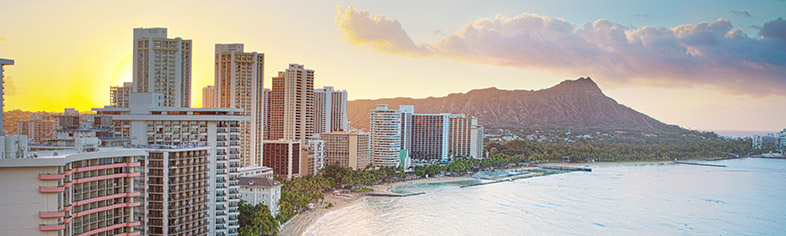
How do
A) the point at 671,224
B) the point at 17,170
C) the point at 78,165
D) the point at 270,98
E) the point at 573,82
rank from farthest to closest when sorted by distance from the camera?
the point at 573,82 < the point at 270,98 < the point at 671,224 < the point at 78,165 < the point at 17,170

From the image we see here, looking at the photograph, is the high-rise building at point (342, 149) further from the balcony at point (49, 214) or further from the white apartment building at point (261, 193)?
the balcony at point (49, 214)

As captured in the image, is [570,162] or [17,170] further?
[570,162]

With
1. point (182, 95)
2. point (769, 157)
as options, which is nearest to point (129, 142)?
point (182, 95)

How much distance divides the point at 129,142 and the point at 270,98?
57.7 ft

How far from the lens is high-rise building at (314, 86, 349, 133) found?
126 ft

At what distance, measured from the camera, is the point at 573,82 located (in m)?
95.8

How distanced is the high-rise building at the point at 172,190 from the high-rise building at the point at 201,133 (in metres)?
0.99

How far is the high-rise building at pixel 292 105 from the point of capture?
27.6 metres

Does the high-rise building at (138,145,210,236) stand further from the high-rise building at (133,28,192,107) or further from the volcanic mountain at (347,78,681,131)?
the volcanic mountain at (347,78,681,131)

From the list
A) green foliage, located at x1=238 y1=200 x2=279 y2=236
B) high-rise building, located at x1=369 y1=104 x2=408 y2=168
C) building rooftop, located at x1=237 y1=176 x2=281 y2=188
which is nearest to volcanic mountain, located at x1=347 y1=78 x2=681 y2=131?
high-rise building, located at x1=369 y1=104 x2=408 y2=168

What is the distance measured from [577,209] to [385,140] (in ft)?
40.5

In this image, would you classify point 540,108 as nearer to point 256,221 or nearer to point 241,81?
point 241,81

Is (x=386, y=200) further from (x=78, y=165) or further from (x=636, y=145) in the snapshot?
(x=636, y=145)

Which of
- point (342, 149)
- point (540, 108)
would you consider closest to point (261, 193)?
point (342, 149)
